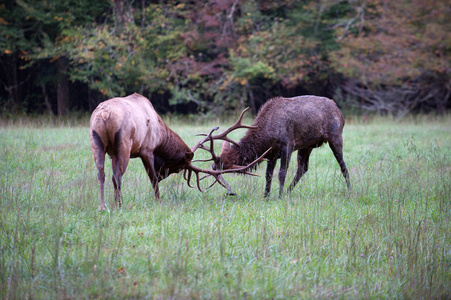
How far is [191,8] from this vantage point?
64.9ft

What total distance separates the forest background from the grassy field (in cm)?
1170

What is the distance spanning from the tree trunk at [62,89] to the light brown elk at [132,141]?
13739 millimetres

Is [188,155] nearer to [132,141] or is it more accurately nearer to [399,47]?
[132,141]

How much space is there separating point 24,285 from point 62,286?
0.27 metres

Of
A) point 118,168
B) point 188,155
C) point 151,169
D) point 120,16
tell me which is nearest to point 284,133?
point 188,155

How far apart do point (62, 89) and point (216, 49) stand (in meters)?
6.82

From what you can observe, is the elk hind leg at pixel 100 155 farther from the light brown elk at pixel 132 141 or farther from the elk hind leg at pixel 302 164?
the elk hind leg at pixel 302 164

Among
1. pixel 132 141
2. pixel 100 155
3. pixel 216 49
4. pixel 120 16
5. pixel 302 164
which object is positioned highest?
pixel 120 16

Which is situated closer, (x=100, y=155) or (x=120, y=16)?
(x=100, y=155)

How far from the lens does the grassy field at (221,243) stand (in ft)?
11.1

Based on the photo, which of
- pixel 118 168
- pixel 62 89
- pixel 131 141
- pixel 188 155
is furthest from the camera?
pixel 62 89

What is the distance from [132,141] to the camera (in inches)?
210

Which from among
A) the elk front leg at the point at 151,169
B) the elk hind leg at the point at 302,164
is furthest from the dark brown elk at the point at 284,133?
the elk front leg at the point at 151,169

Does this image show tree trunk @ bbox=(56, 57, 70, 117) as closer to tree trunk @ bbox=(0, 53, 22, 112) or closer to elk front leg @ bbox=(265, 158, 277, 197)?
tree trunk @ bbox=(0, 53, 22, 112)
